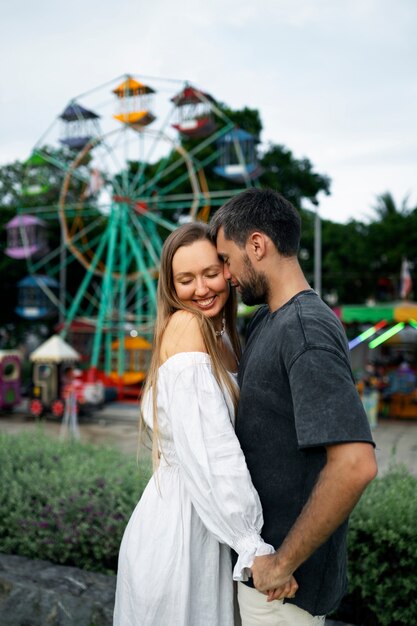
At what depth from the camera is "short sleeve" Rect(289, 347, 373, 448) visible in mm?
1396

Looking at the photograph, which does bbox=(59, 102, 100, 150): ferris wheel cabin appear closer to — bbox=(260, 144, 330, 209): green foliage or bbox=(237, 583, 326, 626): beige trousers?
bbox=(260, 144, 330, 209): green foliage

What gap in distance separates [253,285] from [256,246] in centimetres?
12

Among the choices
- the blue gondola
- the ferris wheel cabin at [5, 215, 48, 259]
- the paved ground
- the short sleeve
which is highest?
the blue gondola

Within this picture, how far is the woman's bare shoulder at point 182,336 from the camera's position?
1.78m

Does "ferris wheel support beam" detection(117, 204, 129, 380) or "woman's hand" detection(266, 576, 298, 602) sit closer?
"woman's hand" detection(266, 576, 298, 602)

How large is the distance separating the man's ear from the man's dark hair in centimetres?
1

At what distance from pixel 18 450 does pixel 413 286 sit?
68.5 feet

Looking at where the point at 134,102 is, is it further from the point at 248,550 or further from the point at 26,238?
the point at 248,550

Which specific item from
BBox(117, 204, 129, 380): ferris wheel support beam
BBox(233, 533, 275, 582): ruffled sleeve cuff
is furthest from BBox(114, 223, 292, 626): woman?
BBox(117, 204, 129, 380): ferris wheel support beam

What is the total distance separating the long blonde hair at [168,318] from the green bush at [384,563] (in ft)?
4.80

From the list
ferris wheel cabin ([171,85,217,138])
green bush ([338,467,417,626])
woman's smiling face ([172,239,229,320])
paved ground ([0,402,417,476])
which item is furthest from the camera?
ferris wheel cabin ([171,85,217,138])

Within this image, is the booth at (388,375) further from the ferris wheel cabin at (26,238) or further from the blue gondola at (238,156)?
the ferris wheel cabin at (26,238)

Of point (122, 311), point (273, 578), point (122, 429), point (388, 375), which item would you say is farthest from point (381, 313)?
point (273, 578)

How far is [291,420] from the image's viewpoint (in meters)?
1.60
